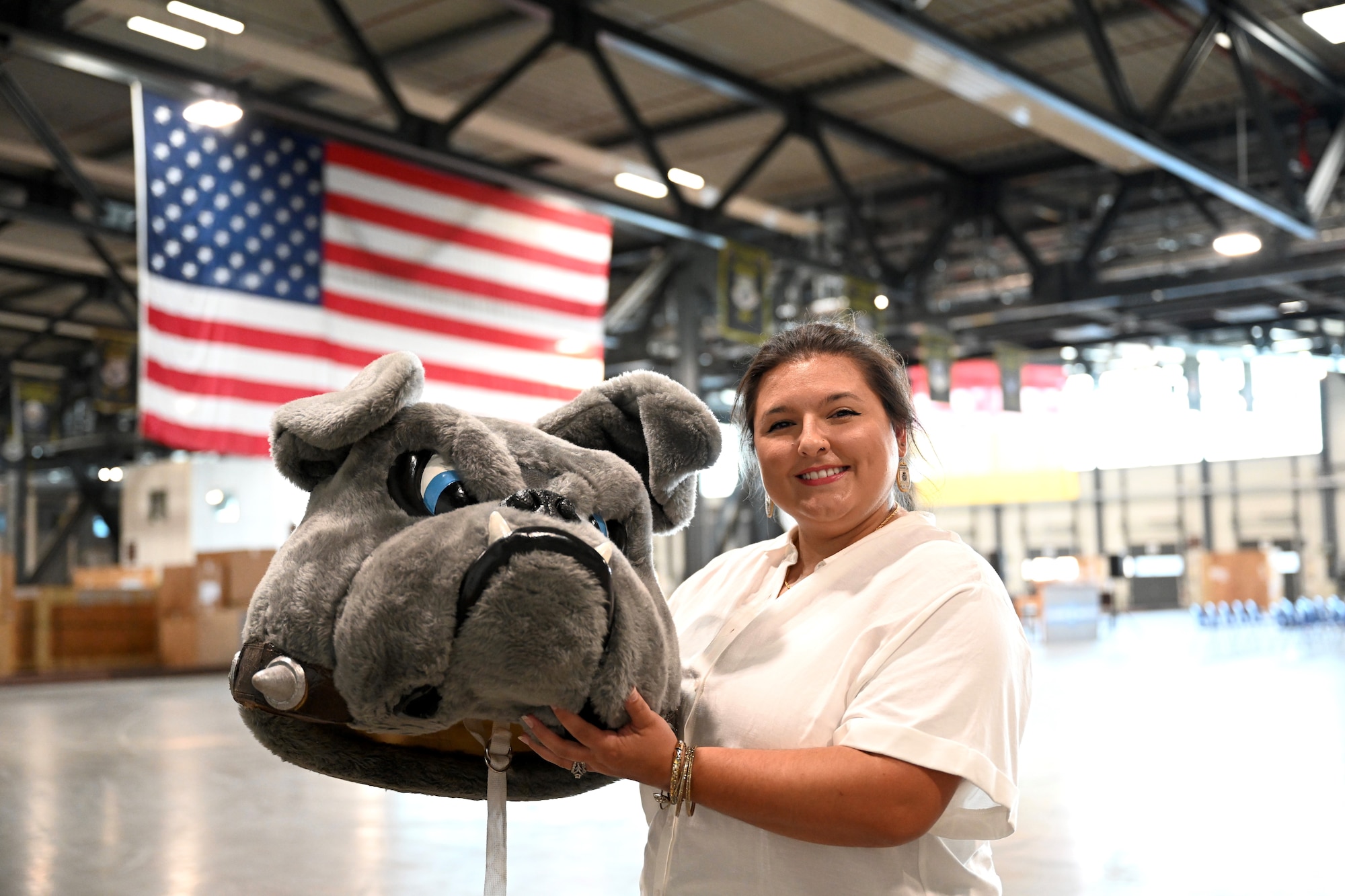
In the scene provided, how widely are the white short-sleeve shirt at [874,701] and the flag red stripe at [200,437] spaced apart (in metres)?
5.16

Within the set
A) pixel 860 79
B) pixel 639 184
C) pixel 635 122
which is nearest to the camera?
pixel 635 122

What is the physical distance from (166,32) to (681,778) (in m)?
7.17

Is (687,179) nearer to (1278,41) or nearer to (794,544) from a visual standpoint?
(1278,41)

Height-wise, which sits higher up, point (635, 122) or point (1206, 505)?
point (635, 122)

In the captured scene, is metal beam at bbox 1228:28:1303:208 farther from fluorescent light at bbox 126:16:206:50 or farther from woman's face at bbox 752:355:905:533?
woman's face at bbox 752:355:905:533

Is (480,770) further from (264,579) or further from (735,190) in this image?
(735,190)

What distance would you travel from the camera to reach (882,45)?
6.15m

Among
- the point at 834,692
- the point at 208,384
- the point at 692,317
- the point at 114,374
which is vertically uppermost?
the point at 114,374

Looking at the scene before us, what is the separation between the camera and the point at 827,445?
1.51m

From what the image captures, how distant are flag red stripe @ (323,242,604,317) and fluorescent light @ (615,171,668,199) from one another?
4.05 ft

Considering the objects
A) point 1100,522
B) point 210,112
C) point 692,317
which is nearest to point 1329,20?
point 692,317

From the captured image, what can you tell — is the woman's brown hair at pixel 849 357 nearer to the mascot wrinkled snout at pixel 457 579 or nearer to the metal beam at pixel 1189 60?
the mascot wrinkled snout at pixel 457 579

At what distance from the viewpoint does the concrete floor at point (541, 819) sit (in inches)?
155

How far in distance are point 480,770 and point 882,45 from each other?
549 centimetres
